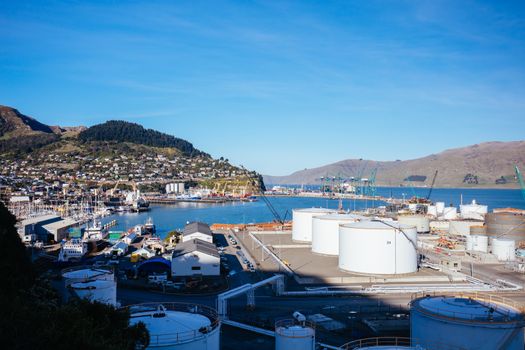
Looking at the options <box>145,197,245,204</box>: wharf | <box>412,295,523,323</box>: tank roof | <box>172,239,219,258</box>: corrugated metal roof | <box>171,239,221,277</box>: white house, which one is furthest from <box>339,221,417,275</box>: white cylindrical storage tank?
<box>145,197,245,204</box>: wharf

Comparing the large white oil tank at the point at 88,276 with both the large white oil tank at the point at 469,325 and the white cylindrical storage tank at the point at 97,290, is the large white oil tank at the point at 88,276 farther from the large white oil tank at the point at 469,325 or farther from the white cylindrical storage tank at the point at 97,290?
the large white oil tank at the point at 469,325

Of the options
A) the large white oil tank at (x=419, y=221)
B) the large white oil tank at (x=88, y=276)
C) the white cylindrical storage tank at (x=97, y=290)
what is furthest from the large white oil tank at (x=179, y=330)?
the large white oil tank at (x=419, y=221)

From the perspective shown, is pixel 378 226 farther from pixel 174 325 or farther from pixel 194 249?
pixel 174 325

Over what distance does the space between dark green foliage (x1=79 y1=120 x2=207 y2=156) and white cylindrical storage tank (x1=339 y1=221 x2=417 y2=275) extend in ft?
328

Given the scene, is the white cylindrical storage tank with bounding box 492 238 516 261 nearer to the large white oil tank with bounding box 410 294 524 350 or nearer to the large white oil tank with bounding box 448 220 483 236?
the large white oil tank with bounding box 448 220 483 236

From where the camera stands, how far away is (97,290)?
29.5 feet

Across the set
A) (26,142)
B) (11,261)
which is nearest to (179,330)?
(11,261)

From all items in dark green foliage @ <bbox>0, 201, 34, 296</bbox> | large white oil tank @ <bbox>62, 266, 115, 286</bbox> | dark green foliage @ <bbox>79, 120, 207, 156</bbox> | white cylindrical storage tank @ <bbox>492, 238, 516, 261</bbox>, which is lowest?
white cylindrical storage tank @ <bbox>492, 238, 516, 261</bbox>

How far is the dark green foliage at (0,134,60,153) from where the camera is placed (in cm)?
9219

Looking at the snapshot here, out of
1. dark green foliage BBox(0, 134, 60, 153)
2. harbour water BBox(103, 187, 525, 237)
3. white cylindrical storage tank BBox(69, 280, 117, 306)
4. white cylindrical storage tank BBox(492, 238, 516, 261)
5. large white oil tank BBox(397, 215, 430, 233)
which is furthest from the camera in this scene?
dark green foliage BBox(0, 134, 60, 153)

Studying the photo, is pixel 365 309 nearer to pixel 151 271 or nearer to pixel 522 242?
pixel 151 271

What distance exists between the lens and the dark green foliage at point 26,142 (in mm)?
92188

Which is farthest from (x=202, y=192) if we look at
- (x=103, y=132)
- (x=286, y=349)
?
(x=286, y=349)

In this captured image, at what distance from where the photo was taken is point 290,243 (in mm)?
21859
